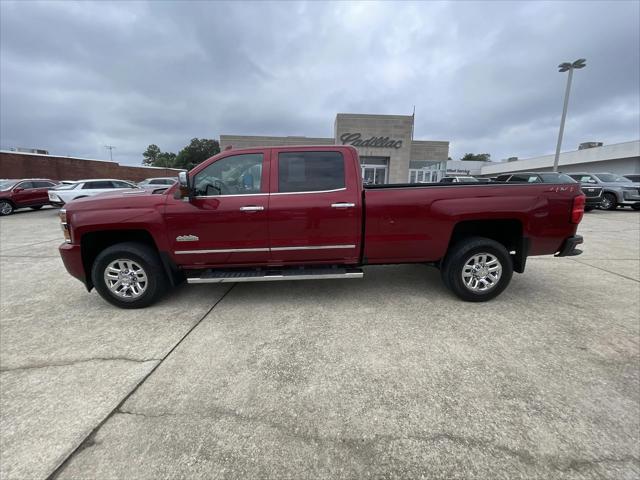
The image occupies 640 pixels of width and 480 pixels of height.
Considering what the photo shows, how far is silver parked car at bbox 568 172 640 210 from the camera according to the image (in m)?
13.6

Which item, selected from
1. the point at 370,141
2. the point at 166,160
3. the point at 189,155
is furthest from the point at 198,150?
the point at 370,141

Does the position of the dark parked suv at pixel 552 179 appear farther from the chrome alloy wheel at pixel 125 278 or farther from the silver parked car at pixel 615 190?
the chrome alloy wheel at pixel 125 278

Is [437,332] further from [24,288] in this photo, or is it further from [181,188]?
[24,288]

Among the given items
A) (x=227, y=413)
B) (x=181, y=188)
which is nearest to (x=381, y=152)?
(x=181, y=188)

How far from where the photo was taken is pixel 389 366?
8.25 ft

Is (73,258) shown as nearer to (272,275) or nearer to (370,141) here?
(272,275)

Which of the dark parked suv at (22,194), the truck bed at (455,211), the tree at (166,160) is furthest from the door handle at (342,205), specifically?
the tree at (166,160)

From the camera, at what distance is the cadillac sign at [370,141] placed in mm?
24984

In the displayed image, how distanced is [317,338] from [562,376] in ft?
6.80

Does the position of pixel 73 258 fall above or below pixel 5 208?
above

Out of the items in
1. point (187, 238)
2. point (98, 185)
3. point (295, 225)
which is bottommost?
point (187, 238)

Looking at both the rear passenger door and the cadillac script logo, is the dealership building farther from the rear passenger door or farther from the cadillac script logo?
the cadillac script logo

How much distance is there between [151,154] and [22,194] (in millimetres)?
88266

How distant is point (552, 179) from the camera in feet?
39.0
